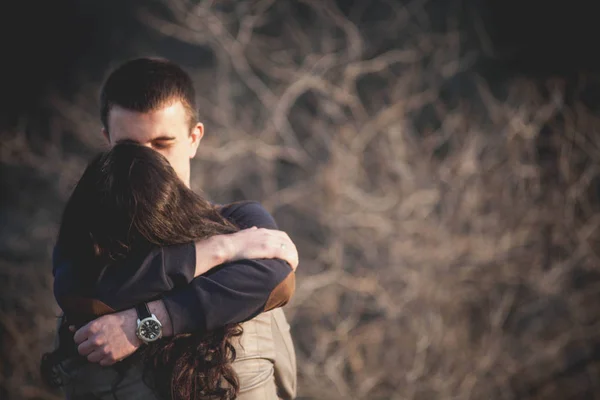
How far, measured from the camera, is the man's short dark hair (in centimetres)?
165

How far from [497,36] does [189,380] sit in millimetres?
5219

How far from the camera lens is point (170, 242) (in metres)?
1.28

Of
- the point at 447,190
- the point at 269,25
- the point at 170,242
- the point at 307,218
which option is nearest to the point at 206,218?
the point at 170,242

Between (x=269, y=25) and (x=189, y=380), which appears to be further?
(x=269, y=25)

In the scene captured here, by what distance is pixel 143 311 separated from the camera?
1.23m

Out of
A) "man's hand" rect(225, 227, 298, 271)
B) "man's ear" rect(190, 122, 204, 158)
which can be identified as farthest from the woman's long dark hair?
"man's ear" rect(190, 122, 204, 158)

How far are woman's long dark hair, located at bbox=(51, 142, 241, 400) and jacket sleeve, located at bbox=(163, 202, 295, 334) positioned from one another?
1.9 inches

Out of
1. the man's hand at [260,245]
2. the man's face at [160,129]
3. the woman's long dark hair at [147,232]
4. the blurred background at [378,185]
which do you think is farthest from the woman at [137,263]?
the blurred background at [378,185]

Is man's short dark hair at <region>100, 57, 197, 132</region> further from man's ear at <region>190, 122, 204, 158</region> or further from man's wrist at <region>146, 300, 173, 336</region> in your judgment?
man's wrist at <region>146, 300, 173, 336</region>

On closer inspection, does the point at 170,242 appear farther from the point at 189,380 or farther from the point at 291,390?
the point at 291,390

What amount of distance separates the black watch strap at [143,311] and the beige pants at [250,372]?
4.6 inches

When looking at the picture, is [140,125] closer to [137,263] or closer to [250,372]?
[137,263]

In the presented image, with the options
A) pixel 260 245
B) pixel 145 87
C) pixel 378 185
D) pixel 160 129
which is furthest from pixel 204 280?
pixel 378 185

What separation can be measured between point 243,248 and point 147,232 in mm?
227
